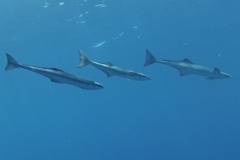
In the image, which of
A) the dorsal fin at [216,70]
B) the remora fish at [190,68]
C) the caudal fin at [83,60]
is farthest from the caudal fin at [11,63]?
the dorsal fin at [216,70]

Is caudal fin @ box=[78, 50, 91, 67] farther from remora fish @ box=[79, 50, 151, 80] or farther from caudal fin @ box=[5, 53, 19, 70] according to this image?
caudal fin @ box=[5, 53, 19, 70]

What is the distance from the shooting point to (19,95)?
56.7m

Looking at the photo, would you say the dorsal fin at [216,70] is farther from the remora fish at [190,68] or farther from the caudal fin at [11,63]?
the caudal fin at [11,63]

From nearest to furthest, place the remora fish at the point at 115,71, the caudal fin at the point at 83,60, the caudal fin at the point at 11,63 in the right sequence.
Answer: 1. the caudal fin at the point at 11,63
2. the remora fish at the point at 115,71
3. the caudal fin at the point at 83,60

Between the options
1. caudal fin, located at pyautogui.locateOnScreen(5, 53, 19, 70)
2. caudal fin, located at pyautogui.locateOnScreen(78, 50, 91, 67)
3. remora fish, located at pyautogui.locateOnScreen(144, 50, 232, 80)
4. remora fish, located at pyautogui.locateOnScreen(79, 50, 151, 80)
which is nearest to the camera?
caudal fin, located at pyautogui.locateOnScreen(5, 53, 19, 70)

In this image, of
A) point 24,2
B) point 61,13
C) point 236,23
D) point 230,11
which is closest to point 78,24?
point 61,13

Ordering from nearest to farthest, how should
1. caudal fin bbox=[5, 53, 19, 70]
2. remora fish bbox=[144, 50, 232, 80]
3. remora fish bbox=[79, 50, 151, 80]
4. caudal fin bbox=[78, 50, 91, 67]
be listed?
caudal fin bbox=[5, 53, 19, 70] → remora fish bbox=[79, 50, 151, 80] → caudal fin bbox=[78, 50, 91, 67] → remora fish bbox=[144, 50, 232, 80]

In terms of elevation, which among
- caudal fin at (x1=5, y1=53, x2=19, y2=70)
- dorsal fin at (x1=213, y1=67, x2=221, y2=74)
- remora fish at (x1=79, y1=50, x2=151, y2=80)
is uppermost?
caudal fin at (x1=5, y1=53, x2=19, y2=70)

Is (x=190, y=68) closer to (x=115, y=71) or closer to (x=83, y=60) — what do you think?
A: (x=115, y=71)

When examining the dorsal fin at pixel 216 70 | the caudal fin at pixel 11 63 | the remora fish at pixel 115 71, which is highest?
the caudal fin at pixel 11 63

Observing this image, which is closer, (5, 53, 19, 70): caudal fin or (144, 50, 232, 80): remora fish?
(5, 53, 19, 70): caudal fin

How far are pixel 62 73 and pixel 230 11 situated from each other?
94.5 ft

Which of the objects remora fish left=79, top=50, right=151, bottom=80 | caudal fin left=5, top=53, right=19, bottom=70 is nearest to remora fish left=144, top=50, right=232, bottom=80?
remora fish left=79, top=50, right=151, bottom=80

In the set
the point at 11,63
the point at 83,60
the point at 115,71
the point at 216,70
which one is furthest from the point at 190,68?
the point at 11,63
